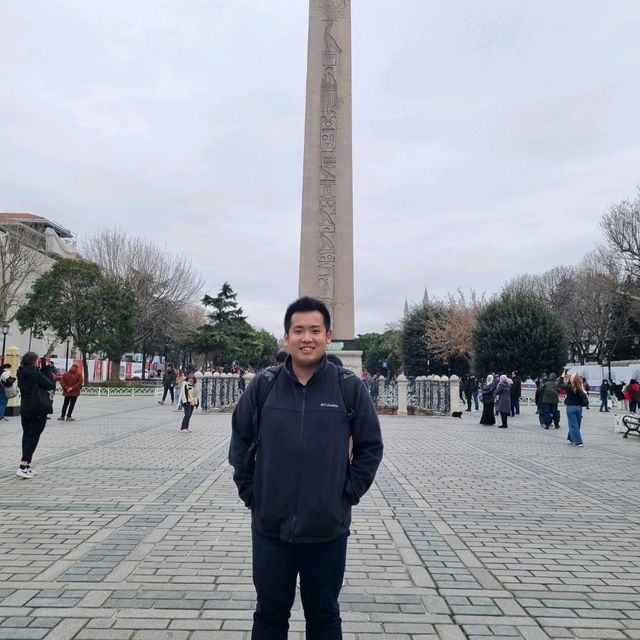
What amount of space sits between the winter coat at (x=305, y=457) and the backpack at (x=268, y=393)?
0.5 inches

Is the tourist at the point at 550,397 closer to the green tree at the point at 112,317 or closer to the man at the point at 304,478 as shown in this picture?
the man at the point at 304,478

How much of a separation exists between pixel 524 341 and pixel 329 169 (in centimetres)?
2019

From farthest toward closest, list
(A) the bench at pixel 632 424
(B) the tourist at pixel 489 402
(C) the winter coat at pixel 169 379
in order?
(C) the winter coat at pixel 169 379 → (B) the tourist at pixel 489 402 → (A) the bench at pixel 632 424

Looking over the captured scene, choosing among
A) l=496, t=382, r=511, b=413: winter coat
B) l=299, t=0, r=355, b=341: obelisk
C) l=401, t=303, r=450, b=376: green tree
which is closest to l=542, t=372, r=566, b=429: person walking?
l=496, t=382, r=511, b=413: winter coat

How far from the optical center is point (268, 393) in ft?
8.14

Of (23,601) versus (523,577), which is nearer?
(23,601)

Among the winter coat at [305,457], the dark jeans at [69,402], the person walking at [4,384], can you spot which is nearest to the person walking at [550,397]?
the dark jeans at [69,402]

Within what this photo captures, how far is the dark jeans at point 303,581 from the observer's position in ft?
7.68

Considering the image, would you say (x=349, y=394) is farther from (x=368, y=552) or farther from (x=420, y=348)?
(x=420, y=348)

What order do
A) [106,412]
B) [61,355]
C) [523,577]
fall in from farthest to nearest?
1. [61,355]
2. [106,412]
3. [523,577]

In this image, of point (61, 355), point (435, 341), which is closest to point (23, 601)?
point (435, 341)

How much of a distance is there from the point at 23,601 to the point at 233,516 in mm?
2387

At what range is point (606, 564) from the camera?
4391mm

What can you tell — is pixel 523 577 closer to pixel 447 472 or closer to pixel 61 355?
pixel 447 472
